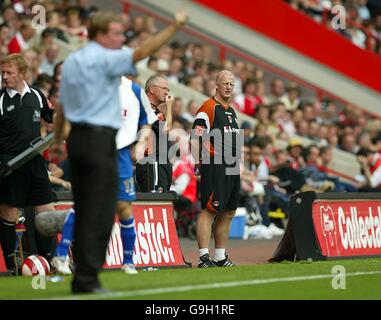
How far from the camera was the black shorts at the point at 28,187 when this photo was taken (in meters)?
12.4

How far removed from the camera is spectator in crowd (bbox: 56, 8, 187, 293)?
31.3 feet

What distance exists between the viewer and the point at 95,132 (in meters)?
9.59

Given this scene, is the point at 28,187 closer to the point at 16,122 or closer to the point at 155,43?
the point at 16,122

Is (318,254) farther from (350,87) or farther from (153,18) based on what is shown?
(350,87)

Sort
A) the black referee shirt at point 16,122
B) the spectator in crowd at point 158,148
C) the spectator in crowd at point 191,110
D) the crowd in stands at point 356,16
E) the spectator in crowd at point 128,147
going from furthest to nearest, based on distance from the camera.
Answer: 1. the crowd in stands at point 356,16
2. the spectator in crowd at point 191,110
3. the spectator in crowd at point 158,148
4. the black referee shirt at point 16,122
5. the spectator in crowd at point 128,147

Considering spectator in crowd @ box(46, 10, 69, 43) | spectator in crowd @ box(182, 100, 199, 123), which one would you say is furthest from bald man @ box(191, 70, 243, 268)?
spectator in crowd @ box(46, 10, 69, 43)

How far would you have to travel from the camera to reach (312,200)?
14445 millimetres

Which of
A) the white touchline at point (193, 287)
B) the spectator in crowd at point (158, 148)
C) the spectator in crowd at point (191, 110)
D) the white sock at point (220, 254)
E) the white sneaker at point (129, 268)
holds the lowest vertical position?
the white touchline at point (193, 287)

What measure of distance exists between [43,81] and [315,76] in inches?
494

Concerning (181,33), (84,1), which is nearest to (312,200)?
(84,1)

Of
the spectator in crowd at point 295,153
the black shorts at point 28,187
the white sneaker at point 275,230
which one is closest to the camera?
the black shorts at point 28,187

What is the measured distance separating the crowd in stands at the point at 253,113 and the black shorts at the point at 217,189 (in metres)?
3.08

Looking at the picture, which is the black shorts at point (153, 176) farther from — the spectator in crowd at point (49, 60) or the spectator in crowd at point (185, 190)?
the spectator in crowd at point (49, 60)

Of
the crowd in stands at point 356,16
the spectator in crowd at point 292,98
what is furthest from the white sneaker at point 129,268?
the crowd in stands at point 356,16
